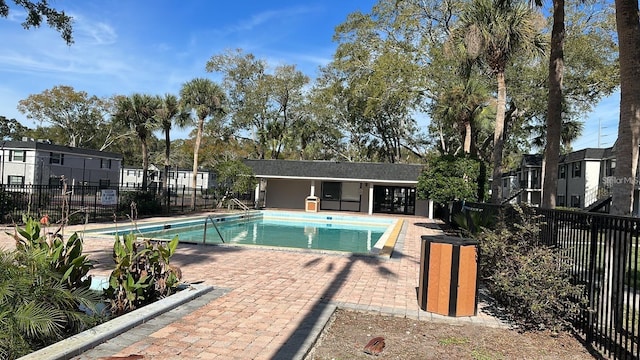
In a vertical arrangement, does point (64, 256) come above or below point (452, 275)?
above

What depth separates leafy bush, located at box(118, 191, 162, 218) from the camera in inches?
801

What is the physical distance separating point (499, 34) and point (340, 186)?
62.7 feet

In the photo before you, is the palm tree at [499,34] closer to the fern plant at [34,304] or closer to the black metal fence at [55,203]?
the black metal fence at [55,203]

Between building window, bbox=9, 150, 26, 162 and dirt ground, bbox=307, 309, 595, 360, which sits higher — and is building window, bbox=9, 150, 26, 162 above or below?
above

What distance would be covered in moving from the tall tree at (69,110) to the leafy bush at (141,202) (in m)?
37.6

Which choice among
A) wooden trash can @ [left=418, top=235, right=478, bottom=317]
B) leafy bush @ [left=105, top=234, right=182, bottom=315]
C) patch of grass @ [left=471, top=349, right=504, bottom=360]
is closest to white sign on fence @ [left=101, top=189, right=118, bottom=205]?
leafy bush @ [left=105, top=234, right=182, bottom=315]

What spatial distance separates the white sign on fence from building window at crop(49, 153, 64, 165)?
23.4 metres

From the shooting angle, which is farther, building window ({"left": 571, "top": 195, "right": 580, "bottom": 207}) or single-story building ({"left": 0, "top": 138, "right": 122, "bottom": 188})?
single-story building ({"left": 0, "top": 138, "right": 122, "bottom": 188})

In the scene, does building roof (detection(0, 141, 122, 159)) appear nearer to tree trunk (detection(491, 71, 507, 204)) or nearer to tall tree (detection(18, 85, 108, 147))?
tall tree (detection(18, 85, 108, 147))

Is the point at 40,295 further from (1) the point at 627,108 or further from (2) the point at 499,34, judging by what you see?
(2) the point at 499,34

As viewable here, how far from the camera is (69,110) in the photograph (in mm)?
52500

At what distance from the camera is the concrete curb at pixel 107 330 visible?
3.79 meters

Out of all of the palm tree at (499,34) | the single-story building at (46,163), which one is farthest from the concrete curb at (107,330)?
the single-story building at (46,163)

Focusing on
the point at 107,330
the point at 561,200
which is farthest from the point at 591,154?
the point at 107,330
